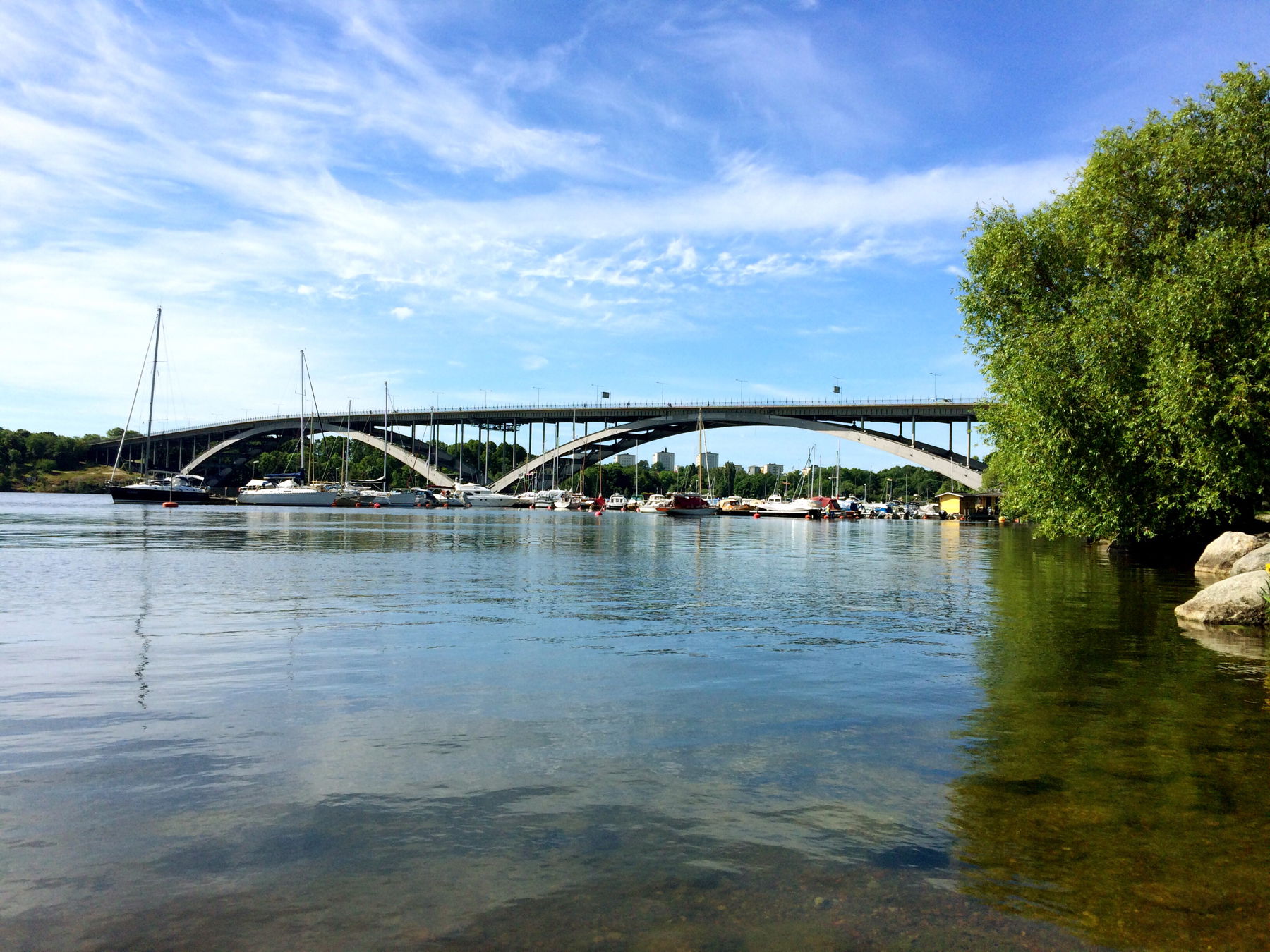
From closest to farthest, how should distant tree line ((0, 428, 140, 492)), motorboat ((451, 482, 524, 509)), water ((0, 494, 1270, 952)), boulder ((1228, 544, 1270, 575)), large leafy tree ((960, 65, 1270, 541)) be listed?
water ((0, 494, 1270, 952))
boulder ((1228, 544, 1270, 575))
large leafy tree ((960, 65, 1270, 541))
motorboat ((451, 482, 524, 509))
distant tree line ((0, 428, 140, 492))

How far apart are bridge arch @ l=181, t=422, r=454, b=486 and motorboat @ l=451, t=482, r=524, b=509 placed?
7957 millimetres

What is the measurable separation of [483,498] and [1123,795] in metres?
128

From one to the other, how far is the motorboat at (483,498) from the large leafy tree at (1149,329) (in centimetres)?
10372

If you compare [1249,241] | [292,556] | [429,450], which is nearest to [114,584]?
[292,556]

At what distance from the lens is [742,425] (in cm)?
12812

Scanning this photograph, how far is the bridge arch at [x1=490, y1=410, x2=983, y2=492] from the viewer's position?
106312mm

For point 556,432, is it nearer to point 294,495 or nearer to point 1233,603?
point 294,495

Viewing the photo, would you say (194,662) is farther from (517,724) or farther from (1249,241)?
(1249,241)

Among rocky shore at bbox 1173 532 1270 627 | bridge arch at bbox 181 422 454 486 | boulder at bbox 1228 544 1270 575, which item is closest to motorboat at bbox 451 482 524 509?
bridge arch at bbox 181 422 454 486

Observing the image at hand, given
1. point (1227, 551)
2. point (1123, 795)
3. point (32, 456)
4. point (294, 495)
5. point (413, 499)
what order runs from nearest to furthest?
point (1123, 795) → point (1227, 551) → point (294, 495) → point (413, 499) → point (32, 456)

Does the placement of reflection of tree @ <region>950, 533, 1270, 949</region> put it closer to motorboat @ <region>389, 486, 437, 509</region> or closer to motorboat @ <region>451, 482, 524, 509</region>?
motorboat @ <region>389, 486, 437, 509</region>

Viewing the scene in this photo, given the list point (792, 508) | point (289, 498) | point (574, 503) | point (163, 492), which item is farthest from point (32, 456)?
point (792, 508)

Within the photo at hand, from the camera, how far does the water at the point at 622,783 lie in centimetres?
450

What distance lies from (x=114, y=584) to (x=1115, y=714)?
788 inches
